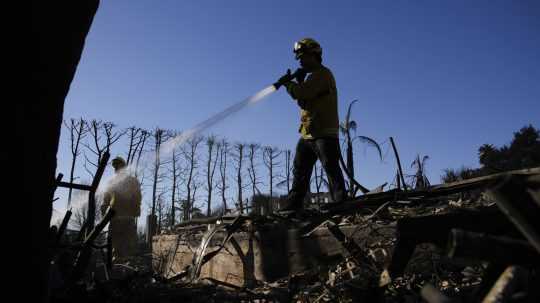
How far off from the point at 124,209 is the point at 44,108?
8.25 metres

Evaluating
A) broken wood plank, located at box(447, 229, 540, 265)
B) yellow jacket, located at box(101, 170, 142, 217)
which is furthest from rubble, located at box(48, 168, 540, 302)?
yellow jacket, located at box(101, 170, 142, 217)

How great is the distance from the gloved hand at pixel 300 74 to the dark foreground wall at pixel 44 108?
12.3 feet

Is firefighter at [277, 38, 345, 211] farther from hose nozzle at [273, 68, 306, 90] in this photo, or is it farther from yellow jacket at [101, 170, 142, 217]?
yellow jacket at [101, 170, 142, 217]

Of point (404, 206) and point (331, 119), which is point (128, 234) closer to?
point (331, 119)

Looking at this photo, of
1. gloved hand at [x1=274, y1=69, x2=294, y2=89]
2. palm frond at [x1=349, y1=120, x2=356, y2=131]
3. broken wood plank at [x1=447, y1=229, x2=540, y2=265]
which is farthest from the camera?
palm frond at [x1=349, y1=120, x2=356, y2=131]

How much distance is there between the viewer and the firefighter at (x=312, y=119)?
17.2 ft

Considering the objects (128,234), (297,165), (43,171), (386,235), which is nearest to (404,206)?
(386,235)

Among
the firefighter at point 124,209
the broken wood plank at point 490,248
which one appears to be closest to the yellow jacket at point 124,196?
the firefighter at point 124,209

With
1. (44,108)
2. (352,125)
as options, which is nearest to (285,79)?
(44,108)

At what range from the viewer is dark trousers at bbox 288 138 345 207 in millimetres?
4958

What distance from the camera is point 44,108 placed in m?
2.24

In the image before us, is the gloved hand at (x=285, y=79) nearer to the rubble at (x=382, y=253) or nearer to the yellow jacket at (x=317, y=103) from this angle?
the yellow jacket at (x=317, y=103)

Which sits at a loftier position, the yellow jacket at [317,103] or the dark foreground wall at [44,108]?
the yellow jacket at [317,103]

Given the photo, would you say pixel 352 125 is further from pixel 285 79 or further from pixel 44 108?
pixel 44 108
